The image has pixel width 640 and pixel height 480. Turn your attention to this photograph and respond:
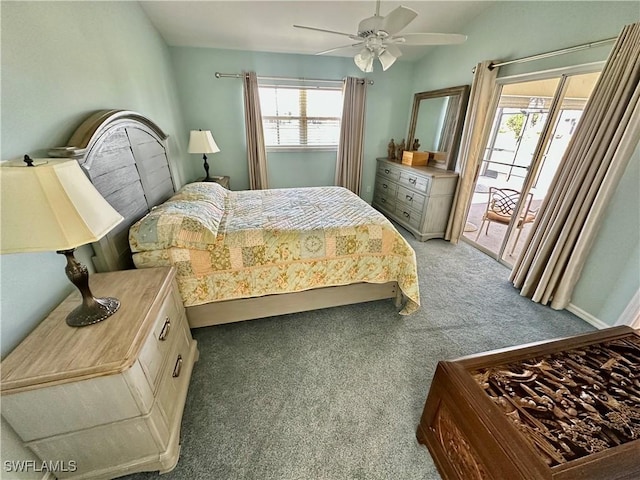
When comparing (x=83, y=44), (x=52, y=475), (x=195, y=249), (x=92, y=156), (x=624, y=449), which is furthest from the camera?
(x=195, y=249)

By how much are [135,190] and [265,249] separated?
3.42 feet

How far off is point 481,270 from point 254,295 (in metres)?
2.46

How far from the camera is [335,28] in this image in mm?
2971

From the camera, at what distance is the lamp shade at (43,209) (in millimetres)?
771

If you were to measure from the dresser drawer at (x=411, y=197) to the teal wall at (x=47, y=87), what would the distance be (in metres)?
3.23

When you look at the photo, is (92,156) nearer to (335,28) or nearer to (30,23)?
(30,23)

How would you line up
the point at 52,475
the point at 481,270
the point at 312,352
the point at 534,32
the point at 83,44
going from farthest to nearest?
the point at 481,270
the point at 534,32
the point at 312,352
the point at 83,44
the point at 52,475

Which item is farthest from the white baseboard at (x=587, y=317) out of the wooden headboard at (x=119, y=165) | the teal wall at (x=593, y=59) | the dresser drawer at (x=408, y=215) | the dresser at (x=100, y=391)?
the wooden headboard at (x=119, y=165)

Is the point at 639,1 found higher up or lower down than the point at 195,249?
higher up

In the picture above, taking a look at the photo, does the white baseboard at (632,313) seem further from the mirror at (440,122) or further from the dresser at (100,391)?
the dresser at (100,391)

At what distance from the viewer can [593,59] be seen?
199 centimetres

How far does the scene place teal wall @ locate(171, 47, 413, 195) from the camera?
3.42 m

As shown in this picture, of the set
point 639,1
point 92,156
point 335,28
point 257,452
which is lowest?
point 257,452

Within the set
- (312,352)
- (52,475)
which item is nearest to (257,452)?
(312,352)
